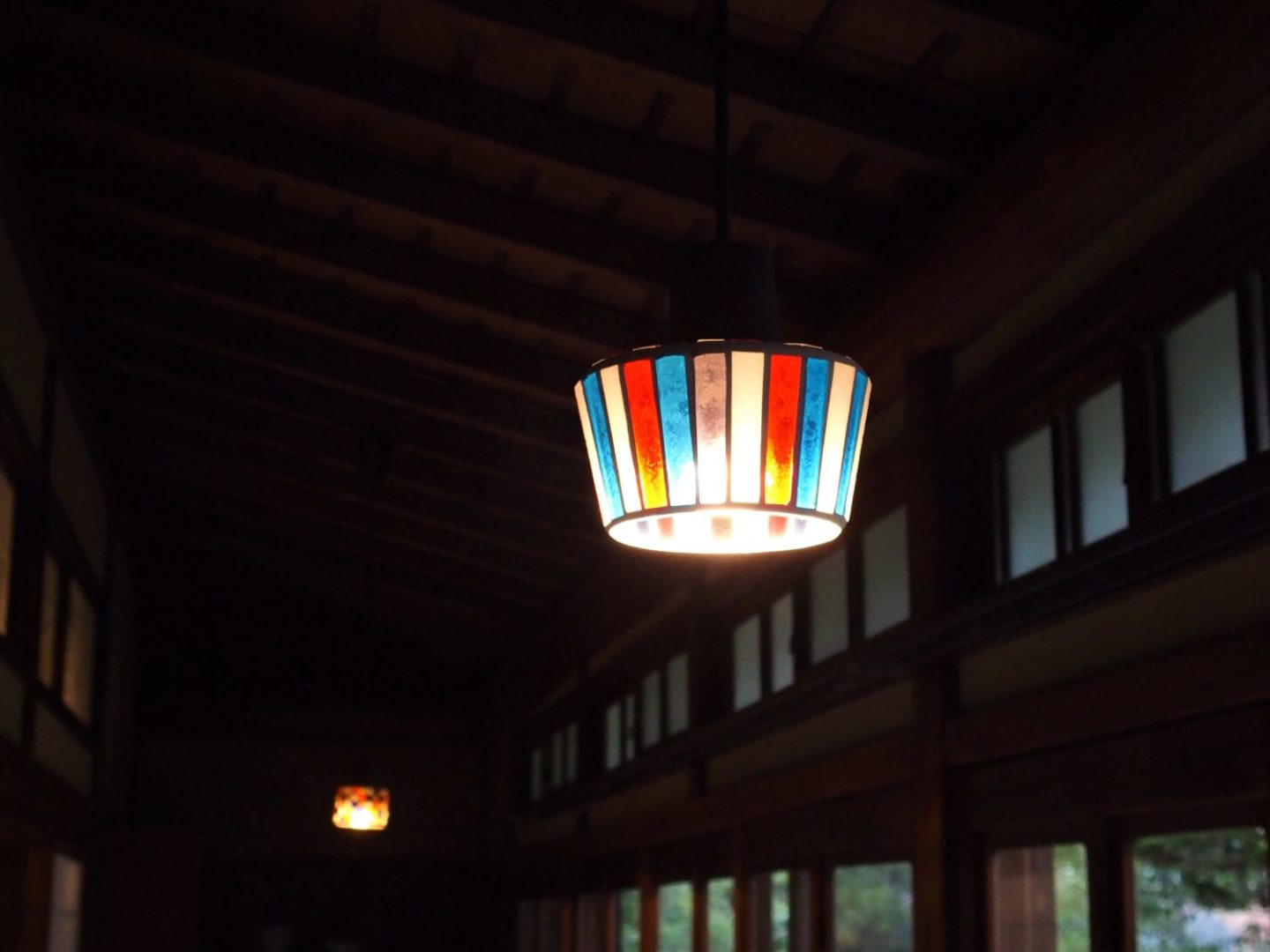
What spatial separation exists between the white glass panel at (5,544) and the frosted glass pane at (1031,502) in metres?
3.27

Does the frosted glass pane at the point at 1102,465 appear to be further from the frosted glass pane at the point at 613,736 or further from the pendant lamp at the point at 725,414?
the frosted glass pane at the point at 613,736

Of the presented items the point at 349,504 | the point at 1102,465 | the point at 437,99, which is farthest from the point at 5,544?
the point at 1102,465

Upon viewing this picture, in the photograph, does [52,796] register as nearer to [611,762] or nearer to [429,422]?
[429,422]

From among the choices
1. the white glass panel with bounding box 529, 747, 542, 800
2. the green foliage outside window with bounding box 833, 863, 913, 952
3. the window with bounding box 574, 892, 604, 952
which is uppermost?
the white glass panel with bounding box 529, 747, 542, 800

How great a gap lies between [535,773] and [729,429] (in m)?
9.74

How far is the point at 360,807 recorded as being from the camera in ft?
32.0

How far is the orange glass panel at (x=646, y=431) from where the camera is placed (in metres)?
1.85

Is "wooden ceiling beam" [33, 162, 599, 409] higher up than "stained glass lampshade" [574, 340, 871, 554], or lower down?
higher up

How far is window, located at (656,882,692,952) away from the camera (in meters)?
6.82

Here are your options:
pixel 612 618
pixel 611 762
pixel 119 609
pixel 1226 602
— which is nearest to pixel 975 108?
pixel 1226 602

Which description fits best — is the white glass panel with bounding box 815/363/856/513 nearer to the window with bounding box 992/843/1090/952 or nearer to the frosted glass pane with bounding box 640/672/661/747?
the window with bounding box 992/843/1090/952

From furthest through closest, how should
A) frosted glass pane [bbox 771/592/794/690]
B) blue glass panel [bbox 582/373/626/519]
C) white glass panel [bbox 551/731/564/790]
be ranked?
1. white glass panel [bbox 551/731/564/790]
2. frosted glass pane [bbox 771/592/794/690]
3. blue glass panel [bbox 582/373/626/519]

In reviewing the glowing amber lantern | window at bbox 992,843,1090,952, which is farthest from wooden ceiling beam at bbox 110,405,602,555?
window at bbox 992,843,1090,952

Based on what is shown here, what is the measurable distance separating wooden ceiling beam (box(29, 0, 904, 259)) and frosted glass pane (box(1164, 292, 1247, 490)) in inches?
51.8
